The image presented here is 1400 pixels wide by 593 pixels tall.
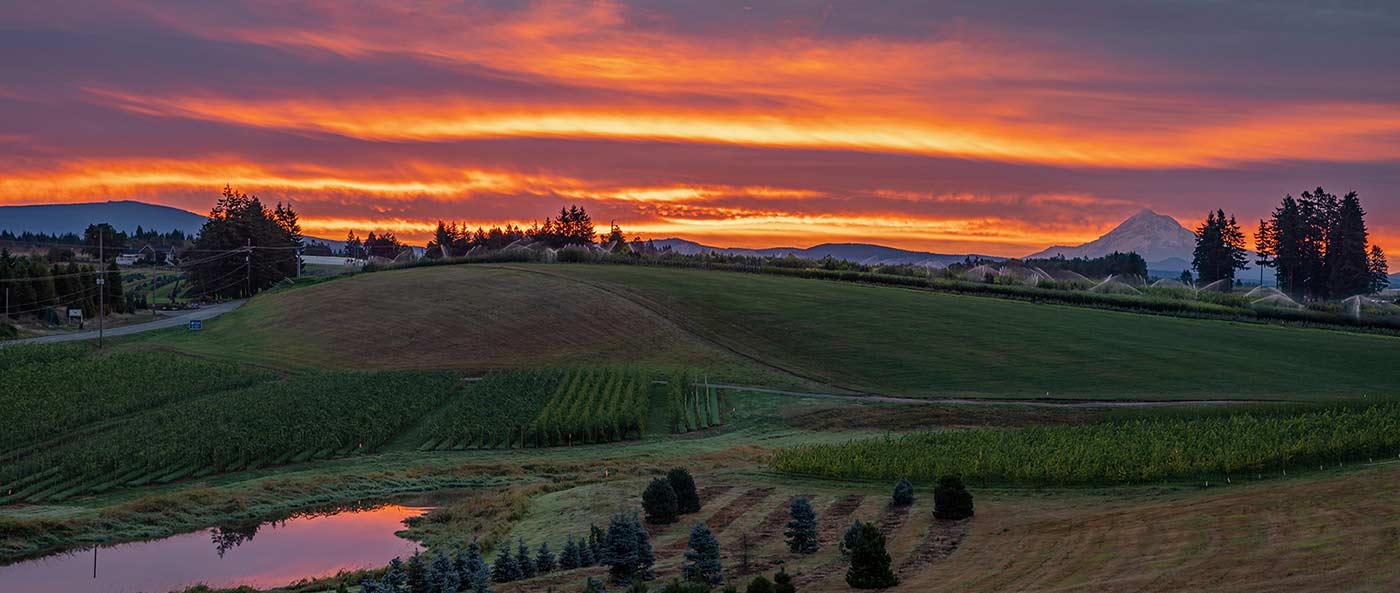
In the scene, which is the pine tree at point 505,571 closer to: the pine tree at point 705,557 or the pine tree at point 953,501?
the pine tree at point 705,557

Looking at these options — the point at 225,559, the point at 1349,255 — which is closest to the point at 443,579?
the point at 225,559

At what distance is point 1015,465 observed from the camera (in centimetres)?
3441

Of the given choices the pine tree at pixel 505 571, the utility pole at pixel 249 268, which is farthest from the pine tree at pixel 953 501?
the utility pole at pixel 249 268

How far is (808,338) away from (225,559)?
162 ft

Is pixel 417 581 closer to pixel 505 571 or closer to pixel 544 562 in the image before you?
pixel 505 571

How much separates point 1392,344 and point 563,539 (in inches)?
2718

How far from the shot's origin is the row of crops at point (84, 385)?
167 ft

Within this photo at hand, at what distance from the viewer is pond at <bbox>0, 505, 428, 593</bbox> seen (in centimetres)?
2925

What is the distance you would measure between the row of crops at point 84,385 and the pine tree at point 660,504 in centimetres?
3116

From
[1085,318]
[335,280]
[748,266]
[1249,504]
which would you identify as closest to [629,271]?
[748,266]

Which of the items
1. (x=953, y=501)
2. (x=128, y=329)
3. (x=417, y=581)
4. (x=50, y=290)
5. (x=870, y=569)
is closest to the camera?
(x=870, y=569)

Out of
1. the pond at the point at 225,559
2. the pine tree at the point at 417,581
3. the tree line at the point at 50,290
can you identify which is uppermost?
the tree line at the point at 50,290

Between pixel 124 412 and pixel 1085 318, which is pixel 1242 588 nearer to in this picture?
pixel 124 412

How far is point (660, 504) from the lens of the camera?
3122 cm
